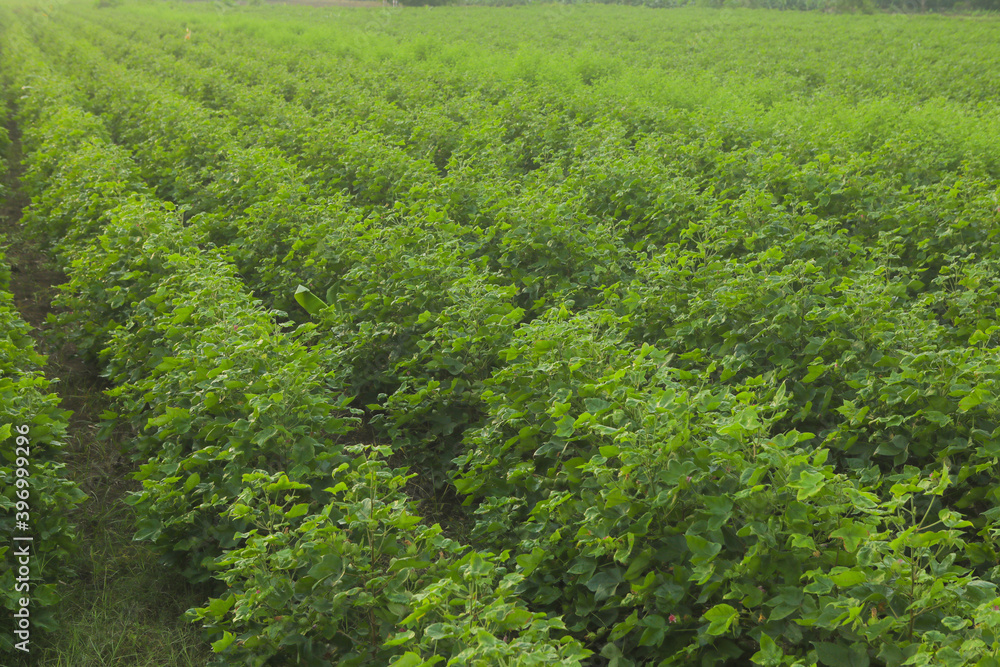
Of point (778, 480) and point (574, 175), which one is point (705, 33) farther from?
point (778, 480)

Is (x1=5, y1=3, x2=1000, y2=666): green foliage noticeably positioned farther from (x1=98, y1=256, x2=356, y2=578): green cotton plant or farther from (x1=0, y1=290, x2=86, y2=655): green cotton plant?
(x1=0, y1=290, x2=86, y2=655): green cotton plant

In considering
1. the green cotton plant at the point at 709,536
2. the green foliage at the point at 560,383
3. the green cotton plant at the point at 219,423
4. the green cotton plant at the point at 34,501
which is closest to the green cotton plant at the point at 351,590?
the green foliage at the point at 560,383

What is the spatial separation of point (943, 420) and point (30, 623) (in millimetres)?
4282

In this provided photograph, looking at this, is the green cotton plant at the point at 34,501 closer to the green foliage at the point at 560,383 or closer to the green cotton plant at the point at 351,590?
the green foliage at the point at 560,383

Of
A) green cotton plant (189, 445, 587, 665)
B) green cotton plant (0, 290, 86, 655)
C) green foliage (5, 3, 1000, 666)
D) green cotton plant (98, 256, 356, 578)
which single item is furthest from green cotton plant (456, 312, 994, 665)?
green cotton plant (0, 290, 86, 655)

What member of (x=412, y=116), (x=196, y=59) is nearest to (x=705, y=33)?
(x=196, y=59)

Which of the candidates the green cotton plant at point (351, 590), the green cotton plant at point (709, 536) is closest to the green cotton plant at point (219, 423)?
the green cotton plant at point (351, 590)

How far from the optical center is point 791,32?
83.1 feet

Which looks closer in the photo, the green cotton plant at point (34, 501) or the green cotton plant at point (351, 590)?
the green cotton plant at point (351, 590)

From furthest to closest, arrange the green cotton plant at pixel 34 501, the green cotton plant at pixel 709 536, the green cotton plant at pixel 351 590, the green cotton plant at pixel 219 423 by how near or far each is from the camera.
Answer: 1. the green cotton plant at pixel 219 423
2. the green cotton plant at pixel 34 501
3. the green cotton plant at pixel 351 590
4. the green cotton plant at pixel 709 536

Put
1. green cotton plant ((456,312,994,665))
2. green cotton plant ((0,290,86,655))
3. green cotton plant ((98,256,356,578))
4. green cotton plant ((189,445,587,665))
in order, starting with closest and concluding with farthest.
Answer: green cotton plant ((456,312,994,665)) → green cotton plant ((189,445,587,665)) → green cotton plant ((0,290,86,655)) → green cotton plant ((98,256,356,578))


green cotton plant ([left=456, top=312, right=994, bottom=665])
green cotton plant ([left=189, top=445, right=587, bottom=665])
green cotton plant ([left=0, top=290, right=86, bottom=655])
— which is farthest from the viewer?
green cotton plant ([left=0, top=290, right=86, bottom=655])

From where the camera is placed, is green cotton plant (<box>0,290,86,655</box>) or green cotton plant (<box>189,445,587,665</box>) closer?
green cotton plant (<box>189,445,587,665</box>)

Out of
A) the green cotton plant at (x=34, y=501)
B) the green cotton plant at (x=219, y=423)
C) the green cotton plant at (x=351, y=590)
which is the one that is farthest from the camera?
the green cotton plant at (x=219, y=423)
